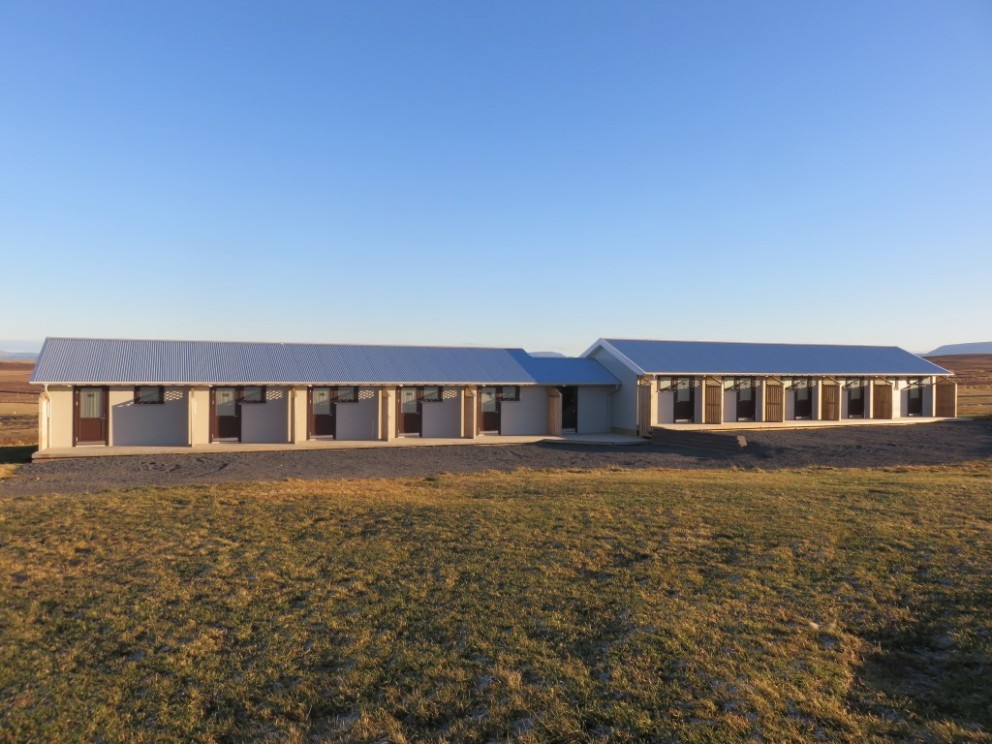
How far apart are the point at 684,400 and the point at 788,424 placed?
18.3ft

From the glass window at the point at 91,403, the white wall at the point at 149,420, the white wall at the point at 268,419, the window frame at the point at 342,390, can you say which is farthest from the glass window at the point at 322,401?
the glass window at the point at 91,403

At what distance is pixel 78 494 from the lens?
15.2m

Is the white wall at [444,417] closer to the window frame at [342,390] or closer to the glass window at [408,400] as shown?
the glass window at [408,400]

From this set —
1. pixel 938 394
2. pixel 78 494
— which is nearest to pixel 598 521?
pixel 78 494

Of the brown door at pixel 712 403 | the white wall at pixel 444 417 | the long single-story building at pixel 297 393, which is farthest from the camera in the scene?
the brown door at pixel 712 403

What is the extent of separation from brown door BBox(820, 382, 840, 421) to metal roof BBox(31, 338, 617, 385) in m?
11.7

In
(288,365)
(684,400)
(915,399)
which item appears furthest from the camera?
(915,399)

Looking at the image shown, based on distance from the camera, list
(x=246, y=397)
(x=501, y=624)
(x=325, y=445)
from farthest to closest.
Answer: (x=246, y=397) → (x=325, y=445) → (x=501, y=624)

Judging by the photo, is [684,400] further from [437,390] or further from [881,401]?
[881,401]

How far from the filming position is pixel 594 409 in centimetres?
3206

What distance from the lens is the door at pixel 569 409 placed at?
3167 centimetres

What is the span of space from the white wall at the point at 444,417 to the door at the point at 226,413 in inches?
294

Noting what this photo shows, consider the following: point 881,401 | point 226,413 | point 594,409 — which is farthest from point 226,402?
point 881,401

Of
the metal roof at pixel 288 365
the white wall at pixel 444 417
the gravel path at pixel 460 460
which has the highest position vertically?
the metal roof at pixel 288 365
